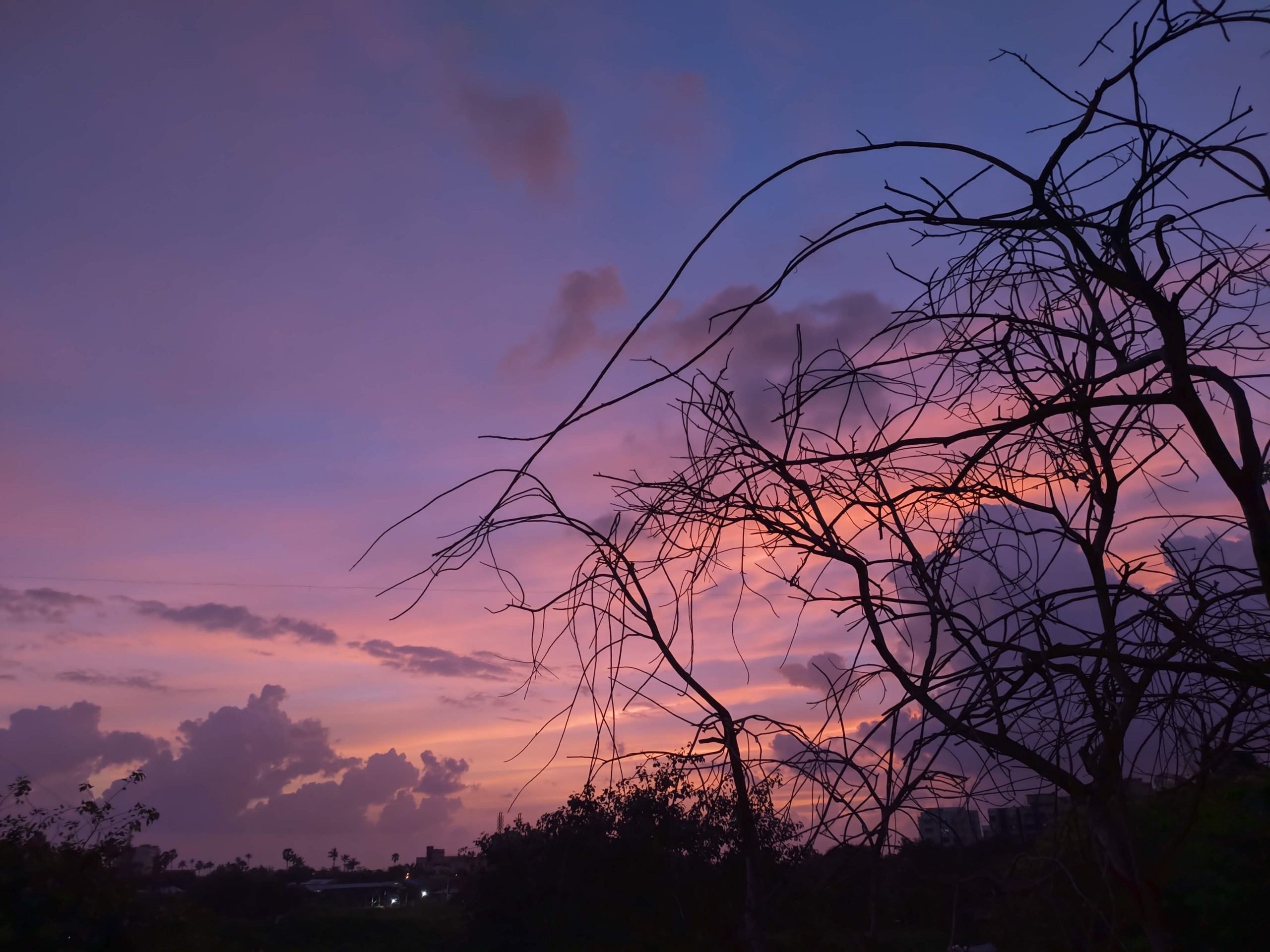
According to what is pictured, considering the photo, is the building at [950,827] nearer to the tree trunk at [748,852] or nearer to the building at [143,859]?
Result: the tree trunk at [748,852]

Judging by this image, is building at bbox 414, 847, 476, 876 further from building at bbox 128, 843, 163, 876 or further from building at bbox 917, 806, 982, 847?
building at bbox 917, 806, 982, 847

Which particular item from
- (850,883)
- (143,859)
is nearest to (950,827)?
(850,883)

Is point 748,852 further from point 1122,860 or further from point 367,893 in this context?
point 367,893

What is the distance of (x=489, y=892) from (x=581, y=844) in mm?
35323

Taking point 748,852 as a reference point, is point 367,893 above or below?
below

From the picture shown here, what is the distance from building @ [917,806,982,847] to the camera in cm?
172

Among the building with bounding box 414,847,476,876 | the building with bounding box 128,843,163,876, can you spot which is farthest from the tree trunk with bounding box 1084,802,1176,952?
the building with bounding box 414,847,476,876

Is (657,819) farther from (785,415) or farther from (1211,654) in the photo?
(1211,654)

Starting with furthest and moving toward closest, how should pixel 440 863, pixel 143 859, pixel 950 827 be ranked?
pixel 440 863 → pixel 143 859 → pixel 950 827

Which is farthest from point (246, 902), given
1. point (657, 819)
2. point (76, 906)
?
point (657, 819)

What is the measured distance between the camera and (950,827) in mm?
1697

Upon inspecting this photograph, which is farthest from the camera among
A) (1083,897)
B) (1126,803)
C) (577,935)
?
(577,935)

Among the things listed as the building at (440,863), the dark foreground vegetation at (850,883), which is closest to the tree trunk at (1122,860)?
the dark foreground vegetation at (850,883)

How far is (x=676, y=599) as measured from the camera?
191 cm
